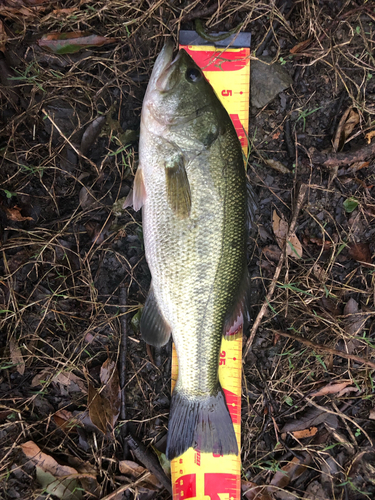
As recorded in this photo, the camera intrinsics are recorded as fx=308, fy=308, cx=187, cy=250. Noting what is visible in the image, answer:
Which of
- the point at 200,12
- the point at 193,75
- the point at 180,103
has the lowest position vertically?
the point at 180,103

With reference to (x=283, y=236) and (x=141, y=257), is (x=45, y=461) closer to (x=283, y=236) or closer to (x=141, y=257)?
(x=141, y=257)

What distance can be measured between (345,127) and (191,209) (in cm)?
168

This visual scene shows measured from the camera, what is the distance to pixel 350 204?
2707 mm

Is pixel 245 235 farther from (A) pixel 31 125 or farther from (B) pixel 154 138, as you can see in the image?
(A) pixel 31 125

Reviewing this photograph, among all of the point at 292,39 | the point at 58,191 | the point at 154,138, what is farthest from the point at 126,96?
the point at 292,39

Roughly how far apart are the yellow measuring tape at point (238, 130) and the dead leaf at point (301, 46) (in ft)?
1.29

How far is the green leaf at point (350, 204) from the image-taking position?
2693 millimetres

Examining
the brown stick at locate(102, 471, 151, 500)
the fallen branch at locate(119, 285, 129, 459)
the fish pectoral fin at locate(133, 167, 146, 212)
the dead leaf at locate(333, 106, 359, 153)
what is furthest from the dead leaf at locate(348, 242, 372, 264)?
the brown stick at locate(102, 471, 151, 500)

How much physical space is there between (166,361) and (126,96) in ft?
7.38

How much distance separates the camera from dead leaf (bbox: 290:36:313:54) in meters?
2.58

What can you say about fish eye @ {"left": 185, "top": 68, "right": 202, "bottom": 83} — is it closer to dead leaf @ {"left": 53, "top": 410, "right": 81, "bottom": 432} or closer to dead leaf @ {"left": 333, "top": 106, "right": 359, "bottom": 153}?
dead leaf @ {"left": 333, "top": 106, "right": 359, "bottom": 153}

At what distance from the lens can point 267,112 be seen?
2670 millimetres

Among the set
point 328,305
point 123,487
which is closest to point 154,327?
point 123,487

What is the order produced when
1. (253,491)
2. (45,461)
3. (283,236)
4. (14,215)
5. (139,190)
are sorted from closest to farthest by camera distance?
1. (139,190)
2. (45,461)
3. (14,215)
4. (253,491)
5. (283,236)
